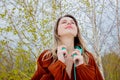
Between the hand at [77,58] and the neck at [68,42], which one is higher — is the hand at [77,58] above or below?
below

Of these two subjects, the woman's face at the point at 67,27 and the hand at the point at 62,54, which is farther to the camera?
the woman's face at the point at 67,27

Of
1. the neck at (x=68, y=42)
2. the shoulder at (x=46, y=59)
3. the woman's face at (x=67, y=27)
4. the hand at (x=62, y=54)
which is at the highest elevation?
the woman's face at (x=67, y=27)

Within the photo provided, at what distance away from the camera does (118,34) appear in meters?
7.77

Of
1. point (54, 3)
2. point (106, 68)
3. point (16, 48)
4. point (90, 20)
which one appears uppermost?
point (54, 3)

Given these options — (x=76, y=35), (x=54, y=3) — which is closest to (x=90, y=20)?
(x=54, y=3)

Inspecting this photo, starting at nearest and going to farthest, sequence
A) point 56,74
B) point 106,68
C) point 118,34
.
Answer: point 56,74
point 118,34
point 106,68

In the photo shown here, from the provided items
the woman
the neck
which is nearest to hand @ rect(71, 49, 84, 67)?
the woman

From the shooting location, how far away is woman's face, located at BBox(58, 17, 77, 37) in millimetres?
2056

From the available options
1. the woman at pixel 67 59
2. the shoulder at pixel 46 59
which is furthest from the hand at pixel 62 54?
the shoulder at pixel 46 59

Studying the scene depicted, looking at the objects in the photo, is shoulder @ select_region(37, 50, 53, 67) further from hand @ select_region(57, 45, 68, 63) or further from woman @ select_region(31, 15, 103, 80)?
hand @ select_region(57, 45, 68, 63)

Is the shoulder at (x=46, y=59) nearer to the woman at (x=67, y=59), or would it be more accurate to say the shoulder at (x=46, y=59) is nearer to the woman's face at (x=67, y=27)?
the woman at (x=67, y=59)

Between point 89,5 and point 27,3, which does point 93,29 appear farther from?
point 27,3

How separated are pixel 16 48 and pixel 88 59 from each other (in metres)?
4.89

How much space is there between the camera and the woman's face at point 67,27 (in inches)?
80.9
